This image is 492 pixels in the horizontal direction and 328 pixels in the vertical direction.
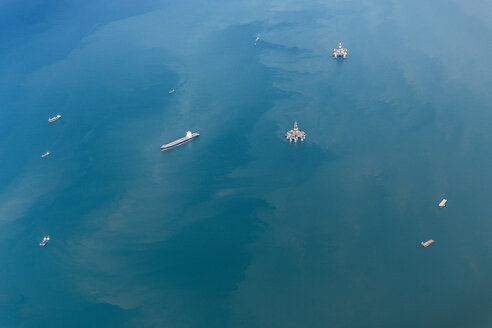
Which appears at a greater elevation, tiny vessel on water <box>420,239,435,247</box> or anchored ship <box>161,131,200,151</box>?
anchored ship <box>161,131,200,151</box>

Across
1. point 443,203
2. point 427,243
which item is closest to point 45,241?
point 427,243

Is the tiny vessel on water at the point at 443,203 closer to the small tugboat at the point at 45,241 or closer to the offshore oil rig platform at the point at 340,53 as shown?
the offshore oil rig platform at the point at 340,53

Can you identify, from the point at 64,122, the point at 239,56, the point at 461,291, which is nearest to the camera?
the point at 461,291

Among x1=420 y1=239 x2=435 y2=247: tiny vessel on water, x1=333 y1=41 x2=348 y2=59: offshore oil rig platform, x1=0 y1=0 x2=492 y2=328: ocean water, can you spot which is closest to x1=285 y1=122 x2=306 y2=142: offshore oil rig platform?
Answer: x1=0 y1=0 x2=492 y2=328: ocean water

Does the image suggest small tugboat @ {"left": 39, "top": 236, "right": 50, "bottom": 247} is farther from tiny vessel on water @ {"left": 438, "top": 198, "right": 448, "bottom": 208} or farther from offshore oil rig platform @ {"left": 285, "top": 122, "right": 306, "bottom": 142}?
tiny vessel on water @ {"left": 438, "top": 198, "right": 448, "bottom": 208}

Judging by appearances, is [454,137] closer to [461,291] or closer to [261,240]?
[461,291]

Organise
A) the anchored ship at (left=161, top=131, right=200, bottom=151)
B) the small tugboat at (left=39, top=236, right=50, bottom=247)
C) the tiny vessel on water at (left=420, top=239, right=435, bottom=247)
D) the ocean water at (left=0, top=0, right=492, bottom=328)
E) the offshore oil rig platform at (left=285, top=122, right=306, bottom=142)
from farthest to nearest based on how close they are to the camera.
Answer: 1. the anchored ship at (left=161, top=131, right=200, bottom=151)
2. the offshore oil rig platform at (left=285, top=122, right=306, bottom=142)
3. the small tugboat at (left=39, top=236, right=50, bottom=247)
4. the tiny vessel on water at (left=420, top=239, right=435, bottom=247)
5. the ocean water at (left=0, top=0, right=492, bottom=328)

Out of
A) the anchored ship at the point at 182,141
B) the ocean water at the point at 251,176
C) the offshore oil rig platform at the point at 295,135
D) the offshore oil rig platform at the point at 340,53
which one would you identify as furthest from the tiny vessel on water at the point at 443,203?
the offshore oil rig platform at the point at 340,53

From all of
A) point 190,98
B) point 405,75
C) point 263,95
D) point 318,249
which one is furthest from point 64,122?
point 405,75
